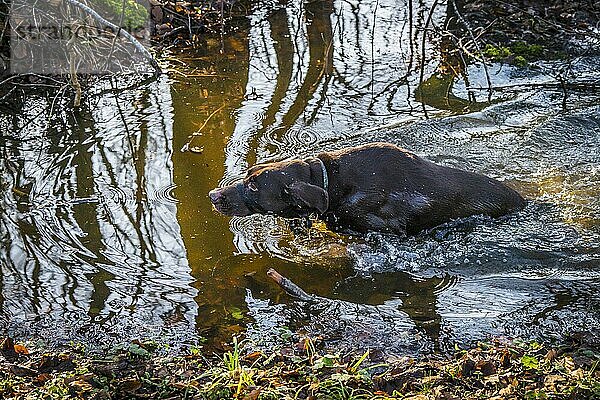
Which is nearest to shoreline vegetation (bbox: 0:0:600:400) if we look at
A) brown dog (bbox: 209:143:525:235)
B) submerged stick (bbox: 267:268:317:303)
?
submerged stick (bbox: 267:268:317:303)

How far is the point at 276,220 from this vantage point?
7.46 meters

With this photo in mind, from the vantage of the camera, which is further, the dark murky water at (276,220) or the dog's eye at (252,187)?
the dog's eye at (252,187)

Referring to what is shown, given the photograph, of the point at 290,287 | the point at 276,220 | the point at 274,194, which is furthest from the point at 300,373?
the point at 276,220

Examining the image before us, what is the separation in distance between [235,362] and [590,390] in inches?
82.3

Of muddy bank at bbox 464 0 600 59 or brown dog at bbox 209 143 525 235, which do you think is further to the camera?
muddy bank at bbox 464 0 600 59

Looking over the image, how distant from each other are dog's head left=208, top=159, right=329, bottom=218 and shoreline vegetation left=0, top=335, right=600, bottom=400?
155cm

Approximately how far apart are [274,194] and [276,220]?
806 mm

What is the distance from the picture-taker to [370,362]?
5270 millimetres

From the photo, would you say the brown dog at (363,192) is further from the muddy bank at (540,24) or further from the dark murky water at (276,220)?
the muddy bank at (540,24)

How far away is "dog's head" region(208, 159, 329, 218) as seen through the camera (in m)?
6.64

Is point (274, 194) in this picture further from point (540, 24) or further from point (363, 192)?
point (540, 24)

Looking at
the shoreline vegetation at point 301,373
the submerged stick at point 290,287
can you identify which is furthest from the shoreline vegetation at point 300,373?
the submerged stick at point 290,287

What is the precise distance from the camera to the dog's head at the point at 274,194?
664 cm

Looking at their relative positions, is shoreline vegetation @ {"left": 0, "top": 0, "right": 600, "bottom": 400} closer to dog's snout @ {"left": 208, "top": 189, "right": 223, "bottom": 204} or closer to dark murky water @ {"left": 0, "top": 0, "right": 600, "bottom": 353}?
dark murky water @ {"left": 0, "top": 0, "right": 600, "bottom": 353}
